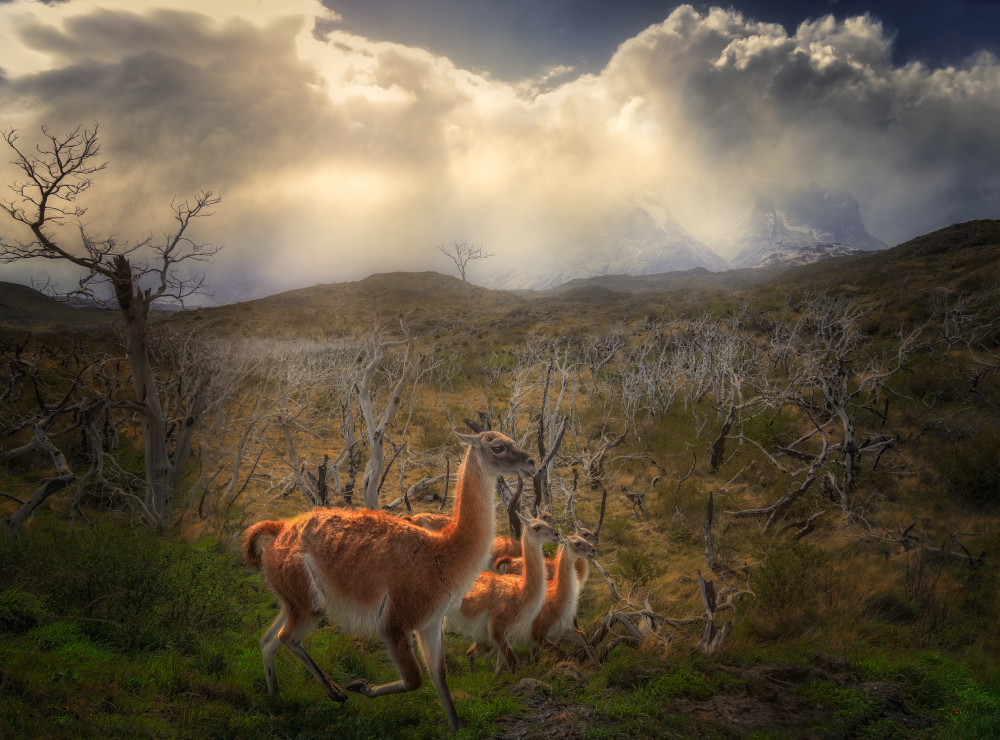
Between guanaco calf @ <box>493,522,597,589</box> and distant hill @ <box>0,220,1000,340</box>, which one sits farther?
distant hill @ <box>0,220,1000,340</box>

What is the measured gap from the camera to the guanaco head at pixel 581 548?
523cm

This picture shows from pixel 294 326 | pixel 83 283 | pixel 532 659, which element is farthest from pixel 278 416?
pixel 294 326

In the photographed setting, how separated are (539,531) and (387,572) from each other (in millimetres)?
1880

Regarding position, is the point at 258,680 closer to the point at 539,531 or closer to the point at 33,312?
the point at 539,531

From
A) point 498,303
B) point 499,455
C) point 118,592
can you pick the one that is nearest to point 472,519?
point 499,455

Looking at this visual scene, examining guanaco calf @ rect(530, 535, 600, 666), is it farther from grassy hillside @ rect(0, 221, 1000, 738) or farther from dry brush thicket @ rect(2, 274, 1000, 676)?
dry brush thicket @ rect(2, 274, 1000, 676)

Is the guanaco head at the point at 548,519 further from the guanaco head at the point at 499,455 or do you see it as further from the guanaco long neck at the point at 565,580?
the guanaco head at the point at 499,455

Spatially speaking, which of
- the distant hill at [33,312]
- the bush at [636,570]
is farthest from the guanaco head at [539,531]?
the distant hill at [33,312]

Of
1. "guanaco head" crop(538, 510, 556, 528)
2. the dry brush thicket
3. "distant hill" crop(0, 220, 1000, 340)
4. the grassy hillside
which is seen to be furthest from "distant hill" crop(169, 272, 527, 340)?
"guanaco head" crop(538, 510, 556, 528)

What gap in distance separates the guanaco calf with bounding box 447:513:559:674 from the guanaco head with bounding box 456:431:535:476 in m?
1.35

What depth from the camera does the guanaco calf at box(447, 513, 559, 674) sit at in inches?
195

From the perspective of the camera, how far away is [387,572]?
3.73 meters

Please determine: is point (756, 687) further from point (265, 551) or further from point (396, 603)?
point (265, 551)

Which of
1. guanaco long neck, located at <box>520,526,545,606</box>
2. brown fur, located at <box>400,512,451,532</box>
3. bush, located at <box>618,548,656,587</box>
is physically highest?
brown fur, located at <box>400,512,451,532</box>
